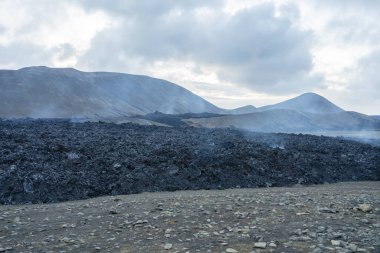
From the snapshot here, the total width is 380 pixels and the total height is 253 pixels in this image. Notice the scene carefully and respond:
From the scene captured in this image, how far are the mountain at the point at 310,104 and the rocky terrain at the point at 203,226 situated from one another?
11533cm

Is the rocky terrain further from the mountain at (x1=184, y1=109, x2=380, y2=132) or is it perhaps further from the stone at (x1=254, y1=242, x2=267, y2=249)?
the mountain at (x1=184, y1=109, x2=380, y2=132)

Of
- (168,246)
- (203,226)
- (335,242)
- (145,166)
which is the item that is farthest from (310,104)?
(168,246)

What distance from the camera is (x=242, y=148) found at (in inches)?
707

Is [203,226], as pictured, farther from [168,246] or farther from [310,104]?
[310,104]

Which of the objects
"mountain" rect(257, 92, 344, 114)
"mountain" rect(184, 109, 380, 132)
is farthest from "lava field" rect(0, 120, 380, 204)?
"mountain" rect(257, 92, 344, 114)

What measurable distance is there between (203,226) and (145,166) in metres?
7.80

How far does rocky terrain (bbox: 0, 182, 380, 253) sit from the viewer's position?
618cm

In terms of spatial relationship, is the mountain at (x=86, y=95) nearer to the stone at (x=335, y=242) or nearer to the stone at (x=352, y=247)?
the stone at (x=335, y=242)

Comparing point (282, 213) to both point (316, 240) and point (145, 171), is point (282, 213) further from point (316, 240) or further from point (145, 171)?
point (145, 171)

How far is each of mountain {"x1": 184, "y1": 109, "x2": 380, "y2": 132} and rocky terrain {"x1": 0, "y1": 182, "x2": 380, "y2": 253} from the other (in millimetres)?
38520

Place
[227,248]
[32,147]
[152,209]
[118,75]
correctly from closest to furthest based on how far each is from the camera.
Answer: [227,248] → [152,209] → [32,147] → [118,75]

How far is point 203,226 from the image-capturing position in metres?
7.41

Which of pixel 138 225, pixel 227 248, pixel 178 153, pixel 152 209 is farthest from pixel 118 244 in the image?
pixel 178 153

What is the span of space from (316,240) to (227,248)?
1.49 meters
